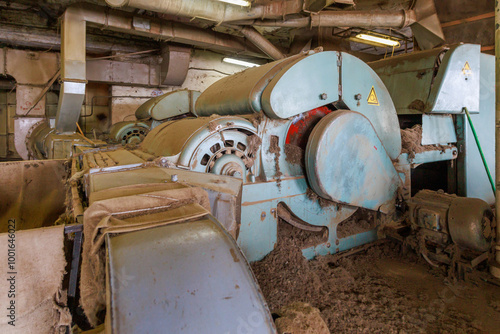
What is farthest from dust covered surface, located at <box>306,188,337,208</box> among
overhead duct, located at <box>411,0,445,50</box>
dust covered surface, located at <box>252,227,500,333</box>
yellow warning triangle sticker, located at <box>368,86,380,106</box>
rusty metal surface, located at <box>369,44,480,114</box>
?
overhead duct, located at <box>411,0,445,50</box>

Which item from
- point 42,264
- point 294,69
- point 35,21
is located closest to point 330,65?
point 294,69

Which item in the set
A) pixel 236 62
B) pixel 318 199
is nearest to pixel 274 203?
pixel 318 199

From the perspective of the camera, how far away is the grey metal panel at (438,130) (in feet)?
8.86

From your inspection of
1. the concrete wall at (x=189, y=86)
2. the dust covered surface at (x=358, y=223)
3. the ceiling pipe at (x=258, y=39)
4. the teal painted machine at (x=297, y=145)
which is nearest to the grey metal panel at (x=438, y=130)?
the teal painted machine at (x=297, y=145)

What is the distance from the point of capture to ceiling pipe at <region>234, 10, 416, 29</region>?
189 inches

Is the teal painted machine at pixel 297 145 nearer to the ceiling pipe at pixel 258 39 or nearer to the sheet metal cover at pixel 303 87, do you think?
the sheet metal cover at pixel 303 87

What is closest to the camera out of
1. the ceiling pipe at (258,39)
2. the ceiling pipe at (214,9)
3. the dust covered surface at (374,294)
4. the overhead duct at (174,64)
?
the dust covered surface at (374,294)

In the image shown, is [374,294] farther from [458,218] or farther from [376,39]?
[376,39]

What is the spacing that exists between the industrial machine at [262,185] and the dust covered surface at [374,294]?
0.13 metres

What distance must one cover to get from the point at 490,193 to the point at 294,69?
8.32 ft

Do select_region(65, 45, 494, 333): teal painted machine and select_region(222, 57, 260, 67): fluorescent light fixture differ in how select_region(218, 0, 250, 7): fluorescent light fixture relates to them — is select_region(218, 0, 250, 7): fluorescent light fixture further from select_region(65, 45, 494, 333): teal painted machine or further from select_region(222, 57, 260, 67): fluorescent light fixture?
select_region(222, 57, 260, 67): fluorescent light fixture

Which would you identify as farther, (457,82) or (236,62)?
(236,62)

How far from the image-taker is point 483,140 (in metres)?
3.04

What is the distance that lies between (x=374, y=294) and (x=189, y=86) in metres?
5.88
